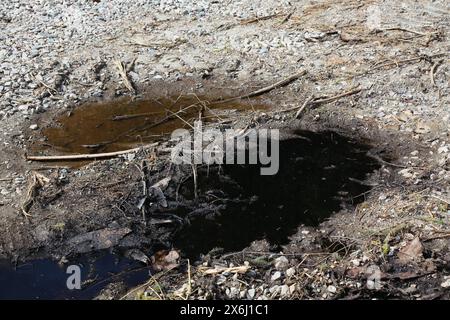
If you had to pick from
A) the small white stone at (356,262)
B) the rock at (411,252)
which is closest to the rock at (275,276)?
the small white stone at (356,262)

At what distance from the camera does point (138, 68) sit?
905 centimetres

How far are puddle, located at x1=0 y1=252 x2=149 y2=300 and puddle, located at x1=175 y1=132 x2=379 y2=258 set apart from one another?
62 centimetres

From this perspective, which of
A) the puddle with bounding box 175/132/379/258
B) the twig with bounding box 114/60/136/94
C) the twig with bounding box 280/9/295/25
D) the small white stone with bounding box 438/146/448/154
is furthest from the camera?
the twig with bounding box 280/9/295/25

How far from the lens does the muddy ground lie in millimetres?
5473

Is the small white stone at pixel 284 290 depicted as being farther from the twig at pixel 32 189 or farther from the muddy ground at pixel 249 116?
the twig at pixel 32 189

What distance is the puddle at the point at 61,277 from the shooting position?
558cm

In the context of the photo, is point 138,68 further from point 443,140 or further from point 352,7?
point 443,140

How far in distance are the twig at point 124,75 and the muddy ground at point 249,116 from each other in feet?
0.27

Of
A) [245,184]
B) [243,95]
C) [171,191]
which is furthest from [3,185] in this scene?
[243,95]

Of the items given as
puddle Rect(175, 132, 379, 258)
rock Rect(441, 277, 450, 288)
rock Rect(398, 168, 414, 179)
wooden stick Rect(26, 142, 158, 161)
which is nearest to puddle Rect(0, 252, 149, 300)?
puddle Rect(175, 132, 379, 258)

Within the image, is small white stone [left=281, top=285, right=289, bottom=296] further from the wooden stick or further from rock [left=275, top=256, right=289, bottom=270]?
the wooden stick

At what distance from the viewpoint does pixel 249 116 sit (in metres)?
7.88

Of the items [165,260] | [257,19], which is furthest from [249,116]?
[165,260]

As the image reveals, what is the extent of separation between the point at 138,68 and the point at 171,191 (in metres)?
3.10
